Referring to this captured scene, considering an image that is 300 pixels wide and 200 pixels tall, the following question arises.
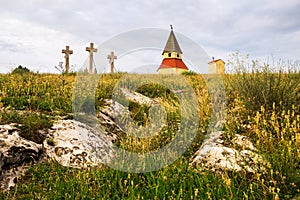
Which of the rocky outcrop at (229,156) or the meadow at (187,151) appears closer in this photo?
the meadow at (187,151)

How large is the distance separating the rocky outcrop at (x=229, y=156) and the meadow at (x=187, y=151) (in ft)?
0.36

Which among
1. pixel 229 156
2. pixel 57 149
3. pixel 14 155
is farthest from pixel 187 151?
pixel 14 155

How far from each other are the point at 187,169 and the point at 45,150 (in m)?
2.09

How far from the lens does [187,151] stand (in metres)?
4.90

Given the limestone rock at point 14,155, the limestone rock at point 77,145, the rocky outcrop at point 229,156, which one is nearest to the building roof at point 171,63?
the limestone rock at point 77,145

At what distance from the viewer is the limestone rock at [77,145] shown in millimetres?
4391

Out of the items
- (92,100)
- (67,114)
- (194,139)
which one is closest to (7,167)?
(67,114)

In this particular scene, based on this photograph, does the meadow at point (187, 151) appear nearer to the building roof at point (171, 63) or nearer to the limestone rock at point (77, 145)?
the limestone rock at point (77, 145)

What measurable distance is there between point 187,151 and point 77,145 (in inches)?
67.5

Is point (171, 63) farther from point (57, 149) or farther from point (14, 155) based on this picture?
point (14, 155)

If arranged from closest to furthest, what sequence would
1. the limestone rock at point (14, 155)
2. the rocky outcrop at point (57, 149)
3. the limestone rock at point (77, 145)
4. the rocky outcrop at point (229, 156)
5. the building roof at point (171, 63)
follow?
the rocky outcrop at point (229, 156)
the limestone rock at point (14, 155)
the rocky outcrop at point (57, 149)
the limestone rock at point (77, 145)
the building roof at point (171, 63)

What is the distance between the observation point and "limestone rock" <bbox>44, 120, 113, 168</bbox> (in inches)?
173

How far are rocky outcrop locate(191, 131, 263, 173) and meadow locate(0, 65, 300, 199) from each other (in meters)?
0.11

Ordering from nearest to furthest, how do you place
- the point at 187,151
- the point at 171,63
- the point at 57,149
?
the point at 57,149, the point at 187,151, the point at 171,63
